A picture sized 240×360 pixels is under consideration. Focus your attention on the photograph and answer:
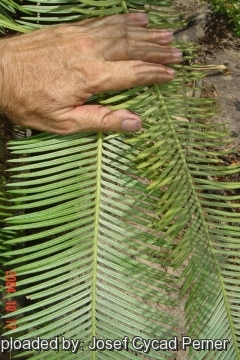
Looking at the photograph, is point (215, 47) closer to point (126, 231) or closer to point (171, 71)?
point (171, 71)

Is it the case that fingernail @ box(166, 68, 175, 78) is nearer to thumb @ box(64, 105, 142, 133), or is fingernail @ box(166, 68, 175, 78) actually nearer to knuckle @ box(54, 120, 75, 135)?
thumb @ box(64, 105, 142, 133)

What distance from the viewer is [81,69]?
1.19 metres

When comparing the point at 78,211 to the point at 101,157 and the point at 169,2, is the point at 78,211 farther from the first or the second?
the point at 169,2

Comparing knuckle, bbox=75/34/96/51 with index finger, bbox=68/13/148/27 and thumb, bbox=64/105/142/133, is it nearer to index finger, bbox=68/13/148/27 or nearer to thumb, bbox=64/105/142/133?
index finger, bbox=68/13/148/27

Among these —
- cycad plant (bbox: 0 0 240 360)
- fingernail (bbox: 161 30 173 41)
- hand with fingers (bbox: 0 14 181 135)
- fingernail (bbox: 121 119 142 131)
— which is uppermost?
fingernail (bbox: 161 30 173 41)

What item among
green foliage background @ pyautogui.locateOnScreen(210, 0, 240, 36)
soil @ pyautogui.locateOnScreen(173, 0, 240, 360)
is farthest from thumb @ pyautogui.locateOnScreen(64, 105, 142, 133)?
green foliage background @ pyautogui.locateOnScreen(210, 0, 240, 36)

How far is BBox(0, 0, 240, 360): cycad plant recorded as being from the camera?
114 cm

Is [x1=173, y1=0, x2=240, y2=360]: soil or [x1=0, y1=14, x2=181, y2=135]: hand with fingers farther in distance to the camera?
[x1=173, y1=0, x2=240, y2=360]: soil

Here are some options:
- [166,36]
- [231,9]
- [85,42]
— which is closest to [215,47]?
[231,9]

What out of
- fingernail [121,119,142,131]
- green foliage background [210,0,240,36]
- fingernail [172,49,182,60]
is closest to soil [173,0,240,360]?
green foliage background [210,0,240,36]

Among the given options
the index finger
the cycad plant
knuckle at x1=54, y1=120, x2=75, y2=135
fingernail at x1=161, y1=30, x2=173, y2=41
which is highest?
the index finger

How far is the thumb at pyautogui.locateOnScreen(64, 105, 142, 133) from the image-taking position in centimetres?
116

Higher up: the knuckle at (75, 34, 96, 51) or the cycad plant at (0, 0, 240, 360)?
the knuckle at (75, 34, 96, 51)

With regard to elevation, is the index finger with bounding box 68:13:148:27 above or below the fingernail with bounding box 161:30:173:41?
above
